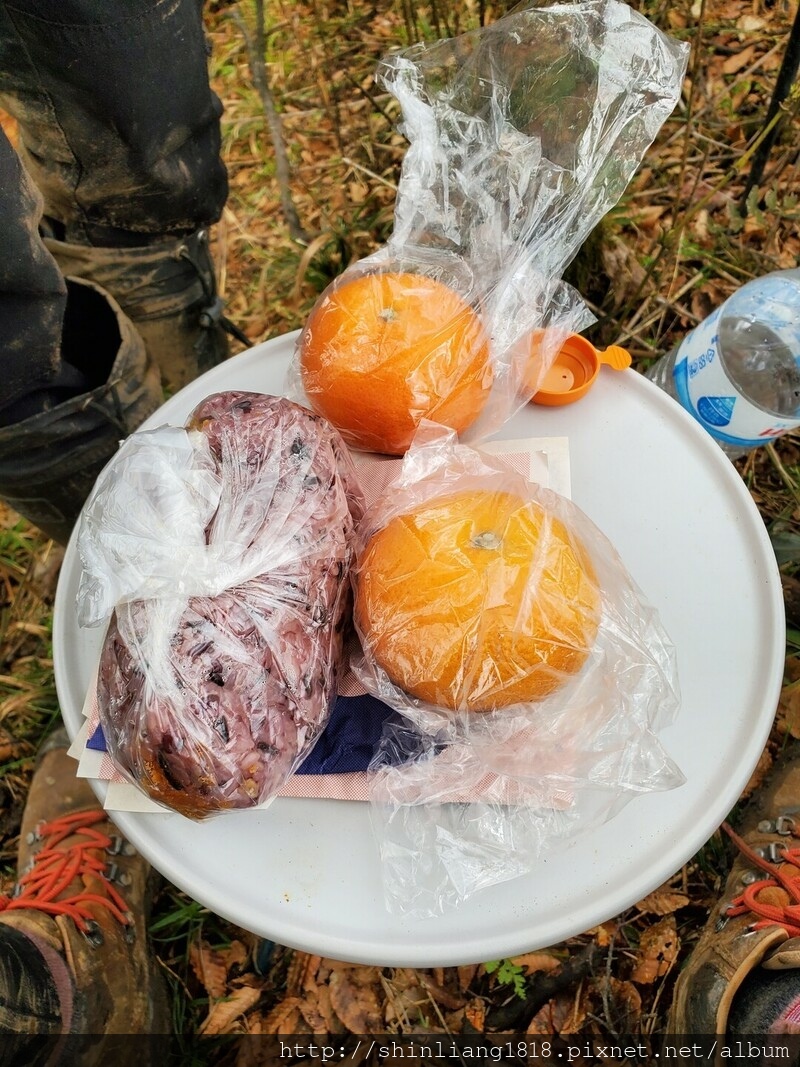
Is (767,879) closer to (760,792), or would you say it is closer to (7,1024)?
(760,792)

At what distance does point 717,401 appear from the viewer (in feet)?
3.49

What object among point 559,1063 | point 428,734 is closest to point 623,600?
point 428,734

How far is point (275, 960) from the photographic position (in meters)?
1.20

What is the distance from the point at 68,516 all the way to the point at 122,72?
73 cm

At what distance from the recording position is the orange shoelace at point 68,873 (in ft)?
3.59

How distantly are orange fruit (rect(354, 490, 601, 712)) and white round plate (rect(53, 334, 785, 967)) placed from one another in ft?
0.70

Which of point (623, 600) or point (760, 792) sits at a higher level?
point (623, 600)

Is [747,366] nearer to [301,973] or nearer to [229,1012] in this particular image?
[301,973]

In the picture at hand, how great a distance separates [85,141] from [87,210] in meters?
0.17

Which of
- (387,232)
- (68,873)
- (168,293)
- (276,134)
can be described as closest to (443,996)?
(68,873)

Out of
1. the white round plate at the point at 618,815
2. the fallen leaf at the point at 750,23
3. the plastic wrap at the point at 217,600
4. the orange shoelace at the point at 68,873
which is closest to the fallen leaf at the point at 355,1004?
the orange shoelace at the point at 68,873

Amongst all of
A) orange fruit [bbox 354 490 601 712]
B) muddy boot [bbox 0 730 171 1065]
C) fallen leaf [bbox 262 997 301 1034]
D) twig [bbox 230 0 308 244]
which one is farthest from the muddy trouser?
fallen leaf [bbox 262 997 301 1034]

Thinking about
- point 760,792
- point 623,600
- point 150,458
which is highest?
point 150,458

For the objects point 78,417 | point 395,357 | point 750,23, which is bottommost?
point 78,417
